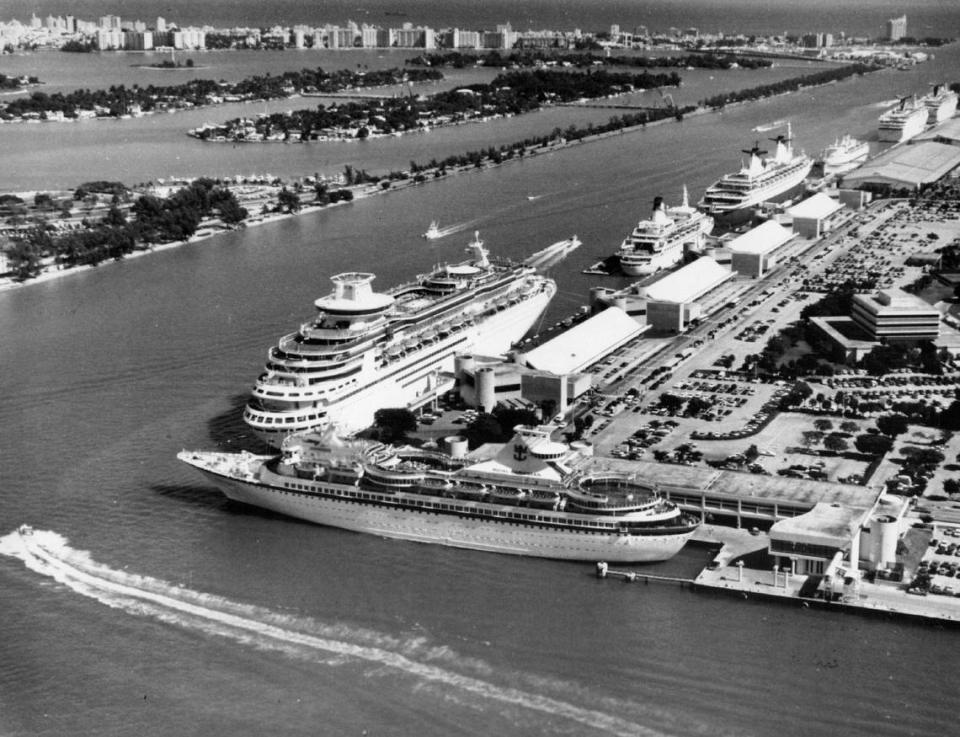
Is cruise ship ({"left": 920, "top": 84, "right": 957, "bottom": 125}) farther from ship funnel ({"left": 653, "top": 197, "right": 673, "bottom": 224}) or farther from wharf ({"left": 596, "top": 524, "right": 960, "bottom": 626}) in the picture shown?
wharf ({"left": 596, "top": 524, "right": 960, "bottom": 626})

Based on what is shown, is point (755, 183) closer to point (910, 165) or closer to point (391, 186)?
point (910, 165)

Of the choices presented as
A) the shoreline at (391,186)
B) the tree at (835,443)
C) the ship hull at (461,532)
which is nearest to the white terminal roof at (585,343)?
the tree at (835,443)

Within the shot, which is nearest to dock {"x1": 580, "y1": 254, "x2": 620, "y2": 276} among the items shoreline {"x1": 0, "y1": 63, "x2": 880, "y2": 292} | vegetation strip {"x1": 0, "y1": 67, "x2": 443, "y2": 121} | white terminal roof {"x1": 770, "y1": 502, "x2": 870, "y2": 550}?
shoreline {"x1": 0, "y1": 63, "x2": 880, "y2": 292}

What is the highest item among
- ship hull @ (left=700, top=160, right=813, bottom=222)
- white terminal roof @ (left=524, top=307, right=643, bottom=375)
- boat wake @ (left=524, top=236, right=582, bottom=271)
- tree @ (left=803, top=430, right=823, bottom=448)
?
ship hull @ (left=700, top=160, right=813, bottom=222)

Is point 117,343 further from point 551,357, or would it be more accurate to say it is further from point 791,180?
point 791,180

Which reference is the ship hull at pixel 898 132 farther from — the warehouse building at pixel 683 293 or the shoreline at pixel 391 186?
the warehouse building at pixel 683 293
